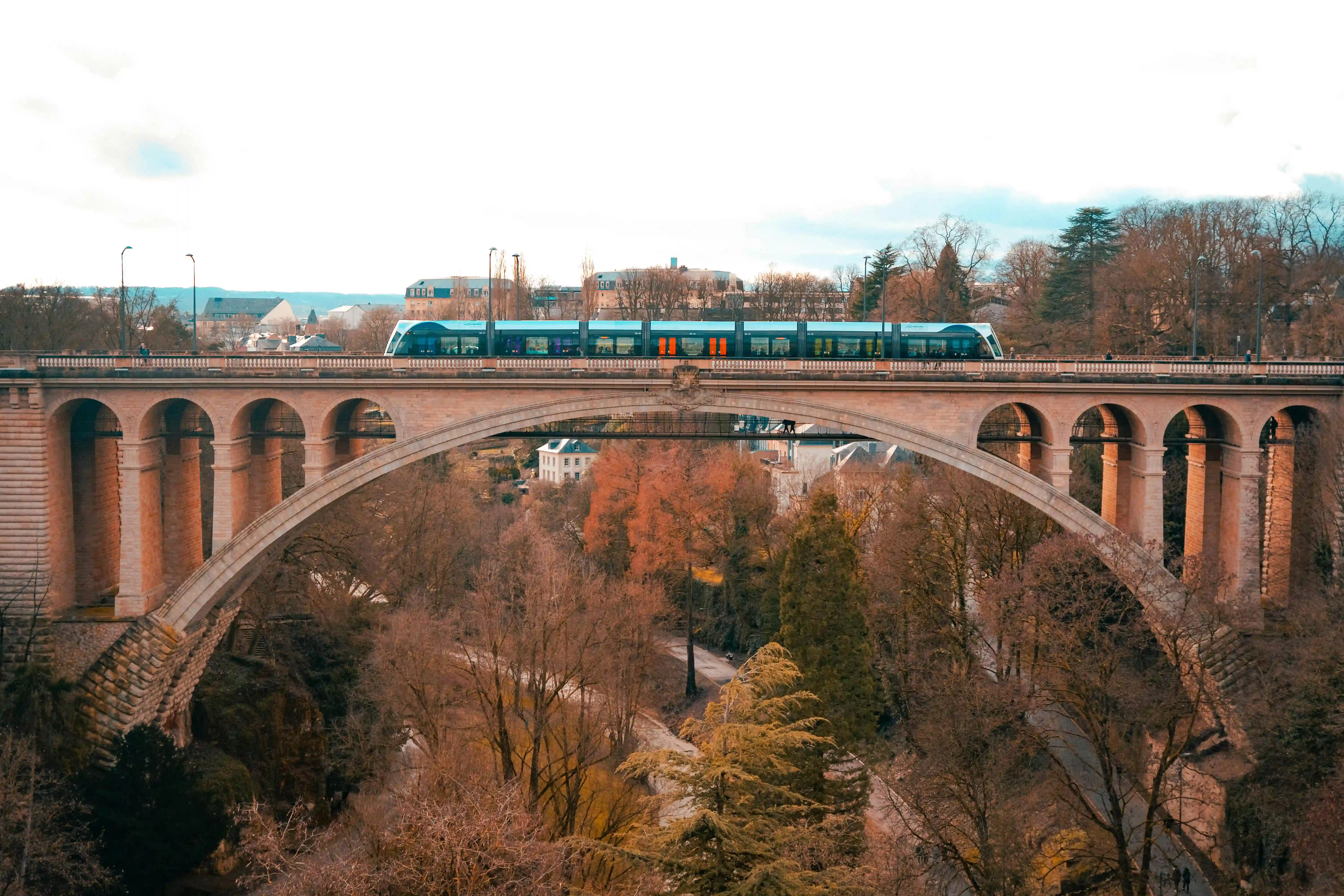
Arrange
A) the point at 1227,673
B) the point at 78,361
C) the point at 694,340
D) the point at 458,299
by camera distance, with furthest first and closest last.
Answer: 1. the point at 458,299
2. the point at 694,340
3. the point at 78,361
4. the point at 1227,673

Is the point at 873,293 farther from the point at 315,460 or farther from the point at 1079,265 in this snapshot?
the point at 315,460

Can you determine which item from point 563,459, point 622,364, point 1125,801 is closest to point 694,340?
point 622,364

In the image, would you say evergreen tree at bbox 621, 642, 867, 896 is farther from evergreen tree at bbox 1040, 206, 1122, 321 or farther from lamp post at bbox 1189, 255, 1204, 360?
evergreen tree at bbox 1040, 206, 1122, 321

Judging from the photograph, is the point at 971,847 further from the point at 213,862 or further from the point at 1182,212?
the point at 1182,212

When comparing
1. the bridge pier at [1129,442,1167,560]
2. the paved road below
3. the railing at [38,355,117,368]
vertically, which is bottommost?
the paved road below

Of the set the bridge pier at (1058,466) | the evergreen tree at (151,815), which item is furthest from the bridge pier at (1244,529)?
the evergreen tree at (151,815)

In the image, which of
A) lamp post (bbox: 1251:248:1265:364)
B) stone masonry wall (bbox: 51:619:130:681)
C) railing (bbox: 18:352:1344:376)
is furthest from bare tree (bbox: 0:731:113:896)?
lamp post (bbox: 1251:248:1265:364)
